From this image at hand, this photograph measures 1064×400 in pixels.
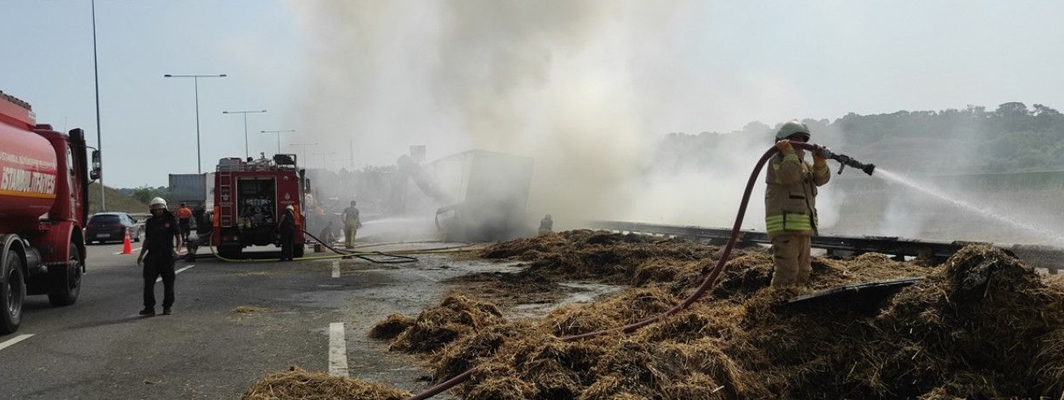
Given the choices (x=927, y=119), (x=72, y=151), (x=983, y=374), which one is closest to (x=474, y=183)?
(x=72, y=151)

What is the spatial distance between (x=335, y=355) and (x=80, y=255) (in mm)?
6561

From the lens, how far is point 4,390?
6000 millimetres

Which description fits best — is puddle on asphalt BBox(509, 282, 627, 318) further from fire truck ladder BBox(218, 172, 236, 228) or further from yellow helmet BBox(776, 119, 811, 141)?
fire truck ladder BBox(218, 172, 236, 228)

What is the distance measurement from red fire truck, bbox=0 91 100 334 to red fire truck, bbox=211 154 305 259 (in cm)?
723

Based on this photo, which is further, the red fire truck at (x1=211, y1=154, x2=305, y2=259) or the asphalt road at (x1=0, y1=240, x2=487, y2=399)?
the red fire truck at (x1=211, y1=154, x2=305, y2=259)

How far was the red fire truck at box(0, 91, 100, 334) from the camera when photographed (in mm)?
9188

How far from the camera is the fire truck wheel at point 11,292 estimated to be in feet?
28.2

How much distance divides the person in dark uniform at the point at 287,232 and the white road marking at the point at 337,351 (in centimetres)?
1083

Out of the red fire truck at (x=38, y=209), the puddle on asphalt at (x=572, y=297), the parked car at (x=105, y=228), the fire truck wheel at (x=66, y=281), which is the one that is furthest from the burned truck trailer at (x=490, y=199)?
the fire truck wheel at (x=66, y=281)

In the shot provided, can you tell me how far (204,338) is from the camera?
323 inches

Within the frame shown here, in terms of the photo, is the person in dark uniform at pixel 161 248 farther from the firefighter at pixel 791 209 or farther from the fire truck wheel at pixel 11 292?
the firefighter at pixel 791 209

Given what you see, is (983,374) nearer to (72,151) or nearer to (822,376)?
(822,376)

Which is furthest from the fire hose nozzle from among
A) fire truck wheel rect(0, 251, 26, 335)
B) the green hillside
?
the green hillside

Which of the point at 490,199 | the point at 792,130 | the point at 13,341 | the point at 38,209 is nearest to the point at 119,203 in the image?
the point at 490,199
